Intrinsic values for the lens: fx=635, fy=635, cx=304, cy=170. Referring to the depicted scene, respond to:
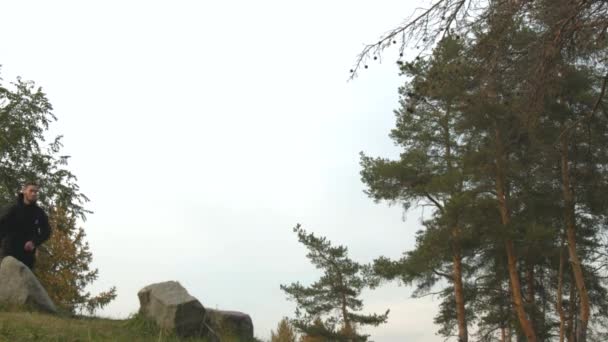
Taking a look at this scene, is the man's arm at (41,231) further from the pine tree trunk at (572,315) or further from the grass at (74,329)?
the pine tree trunk at (572,315)

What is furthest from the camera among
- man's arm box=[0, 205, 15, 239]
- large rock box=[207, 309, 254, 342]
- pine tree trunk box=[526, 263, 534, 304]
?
pine tree trunk box=[526, 263, 534, 304]

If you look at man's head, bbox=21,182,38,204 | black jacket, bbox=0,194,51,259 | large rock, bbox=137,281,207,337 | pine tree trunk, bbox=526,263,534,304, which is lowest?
large rock, bbox=137,281,207,337

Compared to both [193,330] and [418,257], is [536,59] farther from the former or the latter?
[418,257]

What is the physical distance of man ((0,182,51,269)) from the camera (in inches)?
385

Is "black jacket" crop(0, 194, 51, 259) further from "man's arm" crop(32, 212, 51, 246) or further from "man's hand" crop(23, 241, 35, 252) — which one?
"man's hand" crop(23, 241, 35, 252)

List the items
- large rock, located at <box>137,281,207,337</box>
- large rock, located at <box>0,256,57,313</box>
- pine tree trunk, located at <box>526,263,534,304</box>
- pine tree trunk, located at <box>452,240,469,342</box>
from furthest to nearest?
pine tree trunk, located at <box>526,263,534,304</box>, pine tree trunk, located at <box>452,240,469,342</box>, large rock, located at <box>0,256,57,313</box>, large rock, located at <box>137,281,207,337</box>

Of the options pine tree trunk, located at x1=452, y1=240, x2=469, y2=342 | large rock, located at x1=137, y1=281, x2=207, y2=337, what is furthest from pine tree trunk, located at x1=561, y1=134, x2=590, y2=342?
large rock, located at x1=137, y1=281, x2=207, y2=337

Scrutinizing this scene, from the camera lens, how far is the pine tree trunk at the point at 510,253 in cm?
2059

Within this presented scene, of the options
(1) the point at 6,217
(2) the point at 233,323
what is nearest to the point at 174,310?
(2) the point at 233,323

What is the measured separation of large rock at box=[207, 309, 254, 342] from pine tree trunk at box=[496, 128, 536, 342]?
13031mm

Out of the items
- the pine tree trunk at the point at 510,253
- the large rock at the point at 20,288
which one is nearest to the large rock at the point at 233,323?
the large rock at the point at 20,288

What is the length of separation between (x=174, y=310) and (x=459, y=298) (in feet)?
52.1

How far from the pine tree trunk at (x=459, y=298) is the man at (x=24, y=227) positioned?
1537cm

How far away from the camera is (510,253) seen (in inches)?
845
